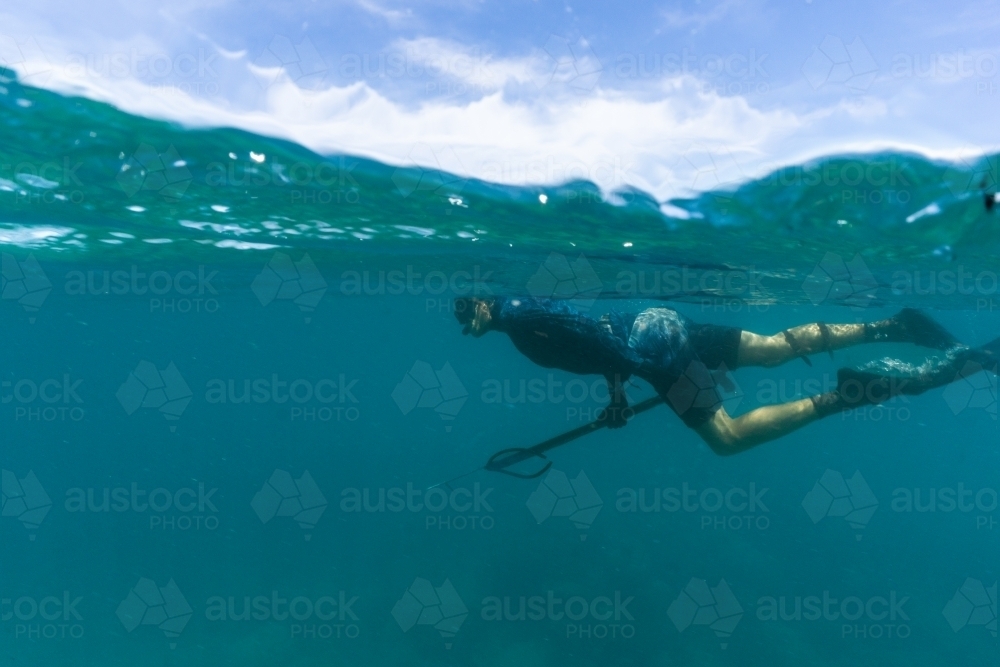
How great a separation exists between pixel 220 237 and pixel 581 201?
11.7 m

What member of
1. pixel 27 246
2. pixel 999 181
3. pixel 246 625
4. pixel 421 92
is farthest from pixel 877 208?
pixel 27 246

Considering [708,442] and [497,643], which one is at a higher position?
[708,442]

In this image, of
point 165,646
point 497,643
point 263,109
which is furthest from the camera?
point 165,646

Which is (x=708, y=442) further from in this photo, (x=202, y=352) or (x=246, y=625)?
(x=202, y=352)

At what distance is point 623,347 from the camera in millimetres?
8805

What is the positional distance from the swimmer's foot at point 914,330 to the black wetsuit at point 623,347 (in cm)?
301

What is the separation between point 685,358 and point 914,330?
3.92 meters

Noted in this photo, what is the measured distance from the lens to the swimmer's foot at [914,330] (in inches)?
370

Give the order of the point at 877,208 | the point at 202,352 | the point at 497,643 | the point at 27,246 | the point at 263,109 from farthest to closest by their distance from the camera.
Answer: the point at 202,352 < the point at 27,246 < the point at 497,643 < the point at 877,208 < the point at 263,109

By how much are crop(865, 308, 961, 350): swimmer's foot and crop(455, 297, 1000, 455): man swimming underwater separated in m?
0.01

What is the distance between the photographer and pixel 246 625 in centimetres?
1748
